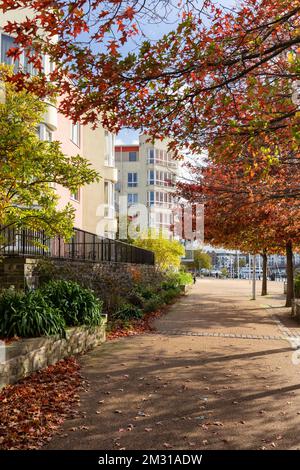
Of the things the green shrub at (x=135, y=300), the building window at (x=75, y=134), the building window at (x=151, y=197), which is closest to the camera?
the green shrub at (x=135, y=300)

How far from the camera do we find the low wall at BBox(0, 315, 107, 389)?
6.66m

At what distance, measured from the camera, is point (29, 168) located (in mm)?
Result: 7605

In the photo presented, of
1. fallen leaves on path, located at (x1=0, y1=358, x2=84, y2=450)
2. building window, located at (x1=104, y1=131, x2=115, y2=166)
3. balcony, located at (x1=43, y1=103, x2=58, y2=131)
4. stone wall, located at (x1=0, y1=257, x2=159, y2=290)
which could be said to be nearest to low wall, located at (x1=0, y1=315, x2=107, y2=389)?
fallen leaves on path, located at (x1=0, y1=358, x2=84, y2=450)

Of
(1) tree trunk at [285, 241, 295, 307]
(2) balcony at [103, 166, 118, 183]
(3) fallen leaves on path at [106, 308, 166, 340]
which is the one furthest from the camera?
(2) balcony at [103, 166, 118, 183]

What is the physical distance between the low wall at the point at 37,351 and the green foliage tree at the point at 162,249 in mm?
26364

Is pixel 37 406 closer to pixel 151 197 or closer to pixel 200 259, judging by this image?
pixel 151 197

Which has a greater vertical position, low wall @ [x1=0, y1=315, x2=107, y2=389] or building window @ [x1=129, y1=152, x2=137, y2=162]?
building window @ [x1=129, y1=152, x2=137, y2=162]

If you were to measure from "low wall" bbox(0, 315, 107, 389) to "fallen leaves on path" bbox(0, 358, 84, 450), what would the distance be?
14cm

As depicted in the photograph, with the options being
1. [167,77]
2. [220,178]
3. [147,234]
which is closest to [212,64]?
[167,77]

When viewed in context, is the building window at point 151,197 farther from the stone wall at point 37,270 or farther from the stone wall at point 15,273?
the stone wall at point 15,273

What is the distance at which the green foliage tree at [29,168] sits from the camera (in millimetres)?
7406

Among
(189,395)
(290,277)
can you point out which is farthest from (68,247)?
(290,277)

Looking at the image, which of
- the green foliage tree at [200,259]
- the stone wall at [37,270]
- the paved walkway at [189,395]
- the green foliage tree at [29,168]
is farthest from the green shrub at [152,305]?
the green foliage tree at [200,259]

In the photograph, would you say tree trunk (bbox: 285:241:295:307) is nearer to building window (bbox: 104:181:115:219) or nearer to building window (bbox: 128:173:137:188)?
building window (bbox: 104:181:115:219)
